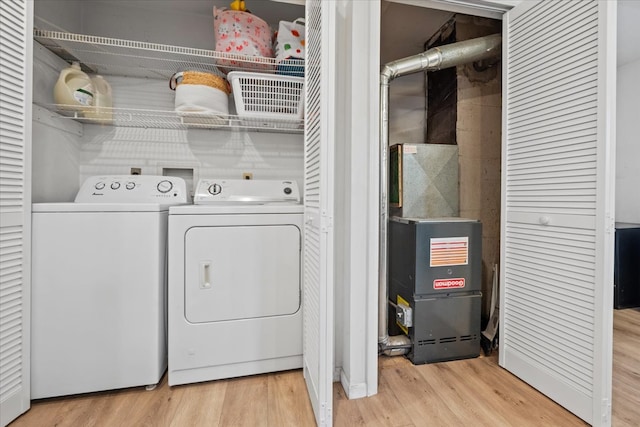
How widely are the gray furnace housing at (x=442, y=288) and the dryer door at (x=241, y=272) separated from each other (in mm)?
734

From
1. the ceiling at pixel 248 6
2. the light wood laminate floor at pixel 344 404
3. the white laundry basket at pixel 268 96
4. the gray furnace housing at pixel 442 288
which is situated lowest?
the light wood laminate floor at pixel 344 404

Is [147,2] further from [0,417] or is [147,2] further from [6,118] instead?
[0,417]

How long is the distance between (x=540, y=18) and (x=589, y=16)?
0.29 metres

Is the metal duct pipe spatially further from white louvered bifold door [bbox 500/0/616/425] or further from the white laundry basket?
the white laundry basket

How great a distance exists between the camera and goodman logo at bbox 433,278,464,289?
6.25ft

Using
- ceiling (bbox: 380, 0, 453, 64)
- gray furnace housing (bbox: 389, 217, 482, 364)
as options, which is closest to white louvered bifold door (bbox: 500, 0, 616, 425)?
gray furnace housing (bbox: 389, 217, 482, 364)

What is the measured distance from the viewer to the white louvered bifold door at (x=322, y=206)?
1.20 m

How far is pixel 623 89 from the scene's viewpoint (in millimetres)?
3203

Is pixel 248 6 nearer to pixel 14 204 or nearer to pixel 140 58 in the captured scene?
pixel 140 58

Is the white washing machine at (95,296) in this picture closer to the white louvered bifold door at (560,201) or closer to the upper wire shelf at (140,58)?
the upper wire shelf at (140,58)

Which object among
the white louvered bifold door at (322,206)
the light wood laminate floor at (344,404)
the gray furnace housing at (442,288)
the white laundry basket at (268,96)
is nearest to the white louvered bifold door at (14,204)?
the light wood laminate floor at (344,404)

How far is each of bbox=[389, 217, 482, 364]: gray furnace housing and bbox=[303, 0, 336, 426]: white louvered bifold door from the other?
0.77 metres

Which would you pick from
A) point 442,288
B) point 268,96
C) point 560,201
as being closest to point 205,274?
point 268,96

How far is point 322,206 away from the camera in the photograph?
48.5 inches
